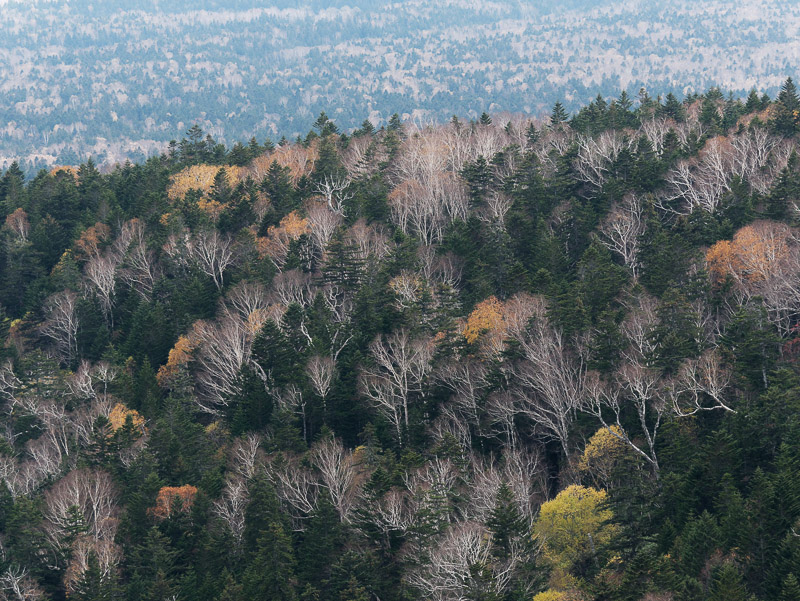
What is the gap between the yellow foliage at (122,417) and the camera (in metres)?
66.1

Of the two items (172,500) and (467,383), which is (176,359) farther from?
(467,383)

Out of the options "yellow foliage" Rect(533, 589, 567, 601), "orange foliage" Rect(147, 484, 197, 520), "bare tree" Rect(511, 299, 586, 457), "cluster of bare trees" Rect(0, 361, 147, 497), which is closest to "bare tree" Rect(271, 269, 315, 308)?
"cluster of bare trees" Rect(0, 361, 147, 497)

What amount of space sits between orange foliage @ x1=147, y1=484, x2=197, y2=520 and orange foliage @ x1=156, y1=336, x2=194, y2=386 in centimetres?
1331

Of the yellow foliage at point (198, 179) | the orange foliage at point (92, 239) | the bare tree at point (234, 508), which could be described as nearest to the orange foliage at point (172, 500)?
the bare tree at point (234, 508)

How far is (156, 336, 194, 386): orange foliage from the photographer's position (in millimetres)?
70625

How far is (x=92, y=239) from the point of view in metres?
91.8

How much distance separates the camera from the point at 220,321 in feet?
238

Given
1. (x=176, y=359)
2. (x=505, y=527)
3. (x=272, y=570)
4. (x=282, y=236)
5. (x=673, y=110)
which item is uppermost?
(x=673, y=110)

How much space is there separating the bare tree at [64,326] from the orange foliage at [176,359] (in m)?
13.8

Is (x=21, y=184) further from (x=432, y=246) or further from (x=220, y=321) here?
Answer: (x=432, y=246)

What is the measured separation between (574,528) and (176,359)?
Result: 122 feet

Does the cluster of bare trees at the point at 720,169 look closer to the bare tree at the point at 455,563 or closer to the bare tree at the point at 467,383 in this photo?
the bare tree at the point at 467,383

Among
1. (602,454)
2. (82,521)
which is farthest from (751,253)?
(82,521)

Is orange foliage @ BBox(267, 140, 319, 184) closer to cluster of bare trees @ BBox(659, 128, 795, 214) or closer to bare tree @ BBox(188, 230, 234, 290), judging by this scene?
bare tree @ BBox(188, 230, 234, 290)
